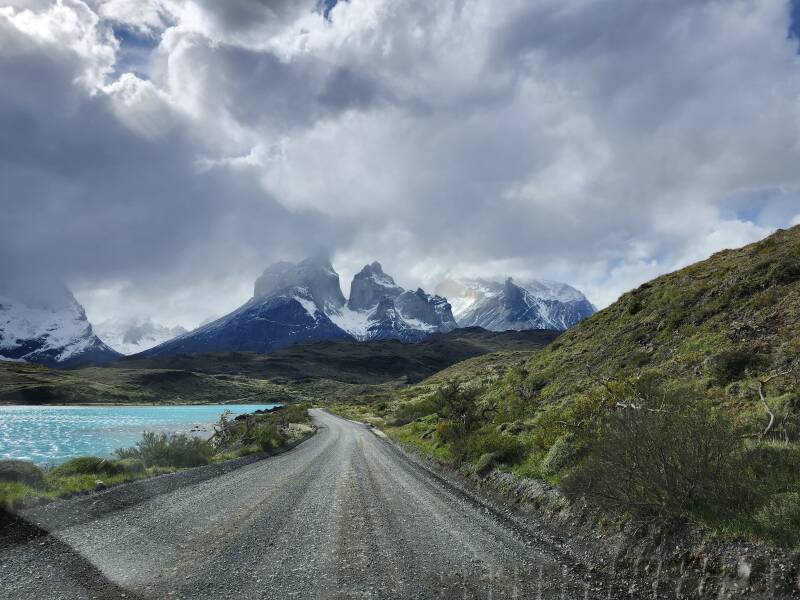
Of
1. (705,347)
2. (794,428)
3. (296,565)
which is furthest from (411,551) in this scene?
(705,347)

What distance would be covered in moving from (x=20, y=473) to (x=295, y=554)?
1331 cm

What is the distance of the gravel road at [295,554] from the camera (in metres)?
→ 7.88

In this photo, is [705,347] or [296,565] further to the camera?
[705,347]

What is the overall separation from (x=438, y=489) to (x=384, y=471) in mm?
5642

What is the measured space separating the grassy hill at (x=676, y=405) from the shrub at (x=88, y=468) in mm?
15574

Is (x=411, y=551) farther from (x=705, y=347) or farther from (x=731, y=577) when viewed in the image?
(x=705, y=347)

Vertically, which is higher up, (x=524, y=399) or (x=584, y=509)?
(x=524, y=399)

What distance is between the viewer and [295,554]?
Result: 31.9ft

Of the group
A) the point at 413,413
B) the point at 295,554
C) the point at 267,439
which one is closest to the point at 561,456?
the point at 295,554

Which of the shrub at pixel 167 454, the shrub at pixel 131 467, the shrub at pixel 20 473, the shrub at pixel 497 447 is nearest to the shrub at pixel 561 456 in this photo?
the shrub at pixel 497 447

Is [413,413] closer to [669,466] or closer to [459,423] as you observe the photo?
[459,423]

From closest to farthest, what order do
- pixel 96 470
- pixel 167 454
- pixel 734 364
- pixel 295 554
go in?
pixel 295 554, pixel 734 364, pixel 96 470, pixel 167 454

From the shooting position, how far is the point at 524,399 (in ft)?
94.6

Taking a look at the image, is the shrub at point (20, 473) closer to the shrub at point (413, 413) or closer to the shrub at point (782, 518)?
the shrub at point (782, 518)
